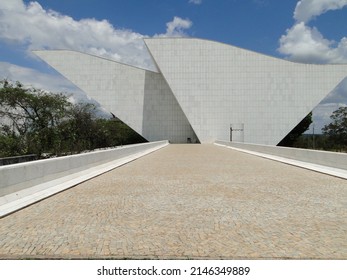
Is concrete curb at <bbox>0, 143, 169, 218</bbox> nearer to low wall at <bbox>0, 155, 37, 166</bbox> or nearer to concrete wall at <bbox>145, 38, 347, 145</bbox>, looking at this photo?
low wall at <bbox>0, 155, 37, 166</bbox>

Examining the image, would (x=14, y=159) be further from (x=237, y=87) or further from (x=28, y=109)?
(x=237, y=87)

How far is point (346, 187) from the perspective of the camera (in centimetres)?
789

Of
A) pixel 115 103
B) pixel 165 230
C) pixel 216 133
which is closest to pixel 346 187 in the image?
pixel 165 230

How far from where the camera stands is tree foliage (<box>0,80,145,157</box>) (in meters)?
18.8

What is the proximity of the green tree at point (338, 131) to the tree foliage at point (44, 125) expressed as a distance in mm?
38237

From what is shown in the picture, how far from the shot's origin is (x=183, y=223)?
15.6 feet

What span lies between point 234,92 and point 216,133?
6.82 m

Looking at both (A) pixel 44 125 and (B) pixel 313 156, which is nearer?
(B) pixel 313 156

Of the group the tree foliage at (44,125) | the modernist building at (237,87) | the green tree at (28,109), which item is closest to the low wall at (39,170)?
the tree foliage at (44,125)

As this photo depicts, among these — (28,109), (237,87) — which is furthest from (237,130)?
(28,109)

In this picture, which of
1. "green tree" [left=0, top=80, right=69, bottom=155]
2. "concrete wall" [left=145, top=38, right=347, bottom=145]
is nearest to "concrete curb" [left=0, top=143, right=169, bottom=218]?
"green tree" [left=0, top=80, right=69, bottom=155]

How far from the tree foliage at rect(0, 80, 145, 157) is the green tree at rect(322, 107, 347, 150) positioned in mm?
38237

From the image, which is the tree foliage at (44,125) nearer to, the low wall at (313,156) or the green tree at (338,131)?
the low wall at (313,156)

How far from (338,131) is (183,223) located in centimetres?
5112
